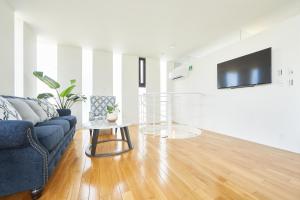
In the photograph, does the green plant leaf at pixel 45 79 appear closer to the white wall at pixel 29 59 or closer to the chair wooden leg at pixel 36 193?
the white wall at pixel 29 59

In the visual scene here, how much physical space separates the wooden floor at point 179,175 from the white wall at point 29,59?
1.69m

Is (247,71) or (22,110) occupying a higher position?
(247,71)

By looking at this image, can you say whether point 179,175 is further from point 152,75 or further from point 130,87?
point 152,75

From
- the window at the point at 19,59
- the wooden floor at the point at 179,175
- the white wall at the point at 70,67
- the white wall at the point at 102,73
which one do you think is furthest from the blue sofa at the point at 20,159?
the white wall at the point at 102,73

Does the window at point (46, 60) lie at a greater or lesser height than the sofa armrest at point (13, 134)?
greater

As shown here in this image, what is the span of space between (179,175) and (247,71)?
95.4 inches

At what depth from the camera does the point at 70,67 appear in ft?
13.8

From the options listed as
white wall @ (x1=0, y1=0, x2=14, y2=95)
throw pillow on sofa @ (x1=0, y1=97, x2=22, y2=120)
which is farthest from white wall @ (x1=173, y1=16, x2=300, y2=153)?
white wall @ (x1=0, y1=0, x2=14, y2=95)

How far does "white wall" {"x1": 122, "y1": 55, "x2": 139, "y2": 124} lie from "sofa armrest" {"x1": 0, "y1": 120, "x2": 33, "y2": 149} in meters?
3.86

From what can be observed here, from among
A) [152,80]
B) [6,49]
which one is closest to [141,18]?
[6,49]

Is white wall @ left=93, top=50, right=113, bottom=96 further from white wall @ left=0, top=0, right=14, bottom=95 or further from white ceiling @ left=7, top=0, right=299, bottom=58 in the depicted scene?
white wall @ left=0, top=0, right=14, bottom=95

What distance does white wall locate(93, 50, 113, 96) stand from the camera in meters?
4.55

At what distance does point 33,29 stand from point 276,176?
15.1 ft

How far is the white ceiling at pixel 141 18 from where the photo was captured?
2352 mm
